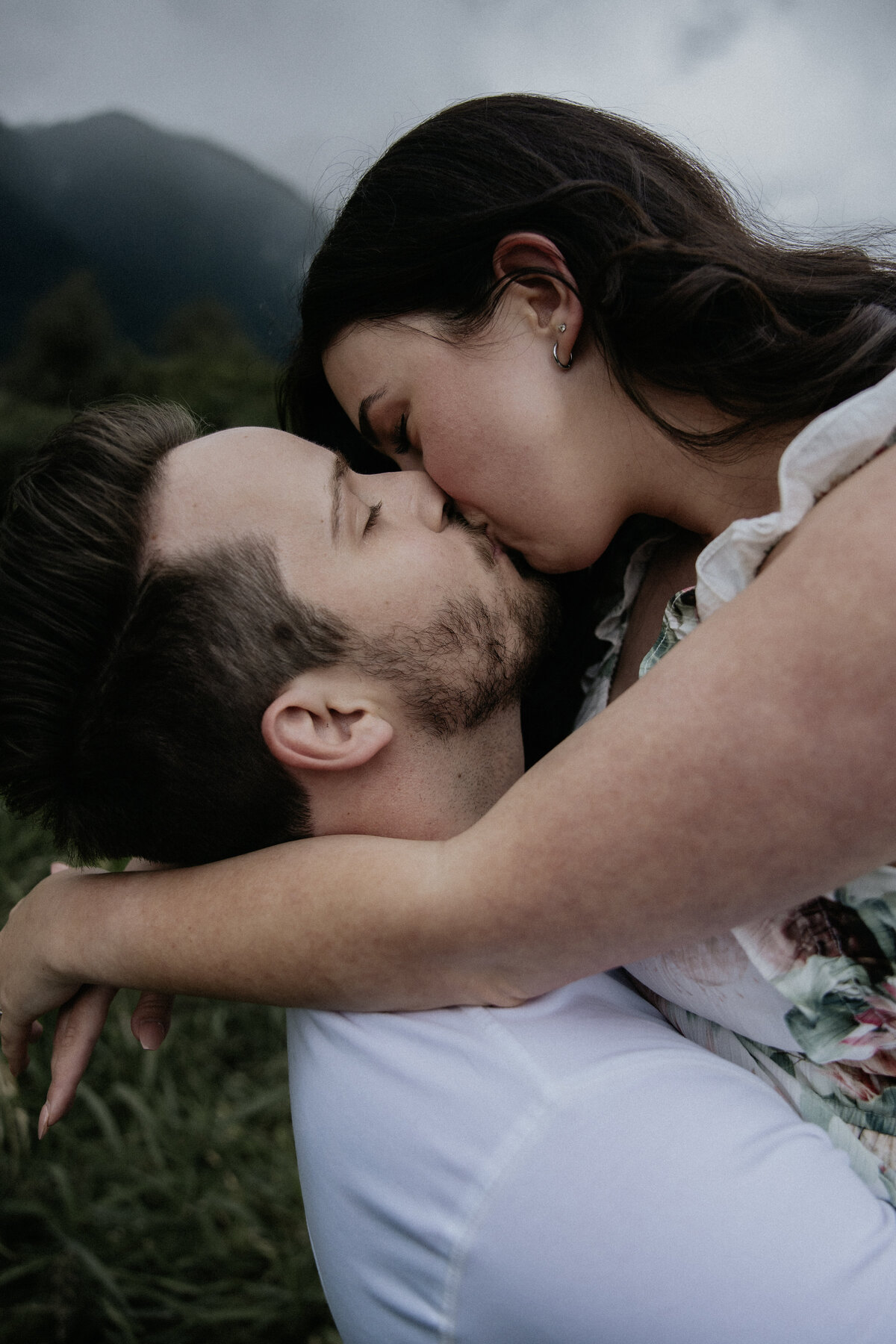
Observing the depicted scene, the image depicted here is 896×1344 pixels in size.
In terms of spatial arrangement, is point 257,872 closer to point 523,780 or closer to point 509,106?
point 523,780

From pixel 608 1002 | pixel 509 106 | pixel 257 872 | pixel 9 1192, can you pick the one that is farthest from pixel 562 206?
pixel 9 1192

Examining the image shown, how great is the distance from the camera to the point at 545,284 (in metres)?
1.78

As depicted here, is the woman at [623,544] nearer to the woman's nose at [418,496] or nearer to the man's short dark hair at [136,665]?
the woman's nose at [418,496]

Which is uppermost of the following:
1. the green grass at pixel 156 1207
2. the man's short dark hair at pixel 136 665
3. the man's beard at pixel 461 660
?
the man's beard at pixel 461 660

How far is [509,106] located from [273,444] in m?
0.80

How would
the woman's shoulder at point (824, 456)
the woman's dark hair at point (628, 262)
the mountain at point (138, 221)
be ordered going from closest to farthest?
the woman's shoulder at point (824, 456)
the woman's dark hair at point (628, 262)
the mountain at point (138, 221)

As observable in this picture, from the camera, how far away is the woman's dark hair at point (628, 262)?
1.61 meters

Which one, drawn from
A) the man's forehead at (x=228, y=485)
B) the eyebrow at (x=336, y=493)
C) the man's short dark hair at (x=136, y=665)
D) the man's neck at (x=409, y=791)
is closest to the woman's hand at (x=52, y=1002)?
the man's short dark hair at (x=136, y=665)

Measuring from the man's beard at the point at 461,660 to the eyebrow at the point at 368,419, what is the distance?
0.46 metres

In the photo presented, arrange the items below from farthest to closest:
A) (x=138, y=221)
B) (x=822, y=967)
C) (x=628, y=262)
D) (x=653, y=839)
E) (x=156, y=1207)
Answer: (x=138, y=221) → (x=156, y=1207) → (x=628, y=262) → (x=822, y=967) → (x=653, y=839)

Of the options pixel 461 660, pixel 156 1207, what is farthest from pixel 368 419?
pixel 156 1207

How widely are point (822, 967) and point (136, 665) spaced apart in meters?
1.24

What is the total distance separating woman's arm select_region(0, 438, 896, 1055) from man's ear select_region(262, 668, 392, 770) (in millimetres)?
181

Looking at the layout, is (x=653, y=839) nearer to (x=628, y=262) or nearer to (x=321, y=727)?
(x=321, y=727)
